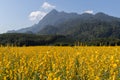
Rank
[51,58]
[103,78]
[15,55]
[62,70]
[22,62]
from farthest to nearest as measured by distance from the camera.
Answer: [15,55], [51,58], [22,62], [62,70], [103,78]

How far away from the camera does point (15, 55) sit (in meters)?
9.44

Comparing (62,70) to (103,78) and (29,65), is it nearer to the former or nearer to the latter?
(29,65)

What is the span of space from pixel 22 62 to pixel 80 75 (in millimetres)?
1432

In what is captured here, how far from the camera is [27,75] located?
236 inches

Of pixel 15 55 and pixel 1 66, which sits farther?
pixel 15 55

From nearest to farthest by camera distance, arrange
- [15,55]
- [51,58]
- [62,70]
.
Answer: [62,70] → [51,58] → [15,55]

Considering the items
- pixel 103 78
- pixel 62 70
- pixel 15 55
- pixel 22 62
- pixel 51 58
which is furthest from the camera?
pixel 15 55

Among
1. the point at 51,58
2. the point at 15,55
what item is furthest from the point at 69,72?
the point at 15,55

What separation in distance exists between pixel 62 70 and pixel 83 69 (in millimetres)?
480

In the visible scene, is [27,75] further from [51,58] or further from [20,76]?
[51,58]

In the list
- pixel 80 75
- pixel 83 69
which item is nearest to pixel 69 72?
pixel 80 75

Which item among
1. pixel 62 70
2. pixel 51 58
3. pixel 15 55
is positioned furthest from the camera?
pixel 15 55

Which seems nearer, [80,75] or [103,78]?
[103,78]

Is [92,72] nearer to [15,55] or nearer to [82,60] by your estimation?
[82,60]
